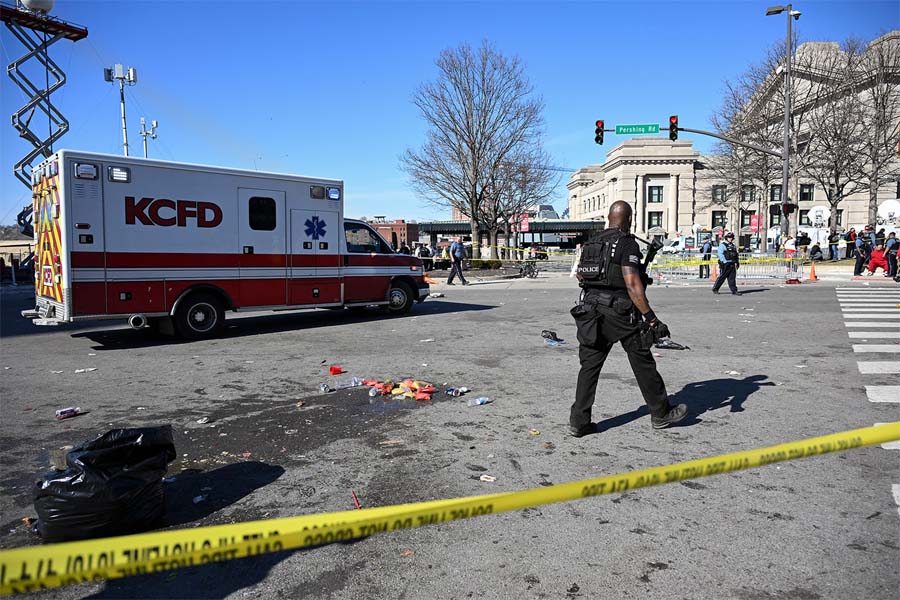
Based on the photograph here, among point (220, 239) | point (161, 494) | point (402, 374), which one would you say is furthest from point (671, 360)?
point (220, 239)

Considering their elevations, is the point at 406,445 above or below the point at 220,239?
below

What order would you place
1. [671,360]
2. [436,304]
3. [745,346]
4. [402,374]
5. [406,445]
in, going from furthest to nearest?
[436,304] → [745,346] → [671,360] → [402,374] → [406,445]

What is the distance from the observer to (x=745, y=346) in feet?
30.9

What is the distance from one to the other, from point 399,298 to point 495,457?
9.72 meters

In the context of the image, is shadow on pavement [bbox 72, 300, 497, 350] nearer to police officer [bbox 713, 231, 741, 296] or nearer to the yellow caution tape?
police officer [bbox 713, 231, 741, 296]

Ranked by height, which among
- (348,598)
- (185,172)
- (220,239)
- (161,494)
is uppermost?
(185,172)

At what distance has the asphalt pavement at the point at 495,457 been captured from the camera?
3061mm

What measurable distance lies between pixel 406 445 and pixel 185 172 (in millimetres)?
7591

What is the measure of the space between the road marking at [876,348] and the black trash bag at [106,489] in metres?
9.37

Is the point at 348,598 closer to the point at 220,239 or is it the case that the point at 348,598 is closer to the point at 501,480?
the point at 501,480

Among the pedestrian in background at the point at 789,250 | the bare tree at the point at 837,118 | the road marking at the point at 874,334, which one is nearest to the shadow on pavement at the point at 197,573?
the road marking at the point at 874,334

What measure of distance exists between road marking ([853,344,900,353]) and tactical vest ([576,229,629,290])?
6.02 meters

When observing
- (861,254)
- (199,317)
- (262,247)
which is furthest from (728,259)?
(199,317)

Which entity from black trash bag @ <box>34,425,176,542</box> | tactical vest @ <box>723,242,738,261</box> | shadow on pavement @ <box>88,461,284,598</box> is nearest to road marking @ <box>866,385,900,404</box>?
shadow on pavement @ <box>88,461,284,598</box>
